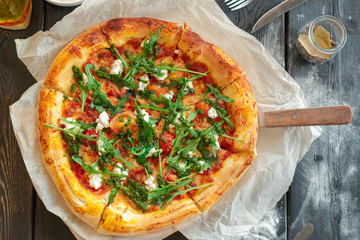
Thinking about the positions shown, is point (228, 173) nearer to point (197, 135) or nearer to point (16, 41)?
point (197, 135)

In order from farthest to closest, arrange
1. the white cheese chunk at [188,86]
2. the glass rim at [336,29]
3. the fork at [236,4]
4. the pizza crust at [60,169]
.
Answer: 1. the fork at [236,4]
2. the glass rim at [336,29]
3. the white cheese chunk at [188,86]
4. the pizza crust at [60,169]

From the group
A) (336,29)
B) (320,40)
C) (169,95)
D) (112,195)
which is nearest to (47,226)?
(112,195)

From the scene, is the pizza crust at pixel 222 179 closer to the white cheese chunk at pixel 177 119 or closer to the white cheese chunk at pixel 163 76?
the white cheese chunk at pixel 177 119

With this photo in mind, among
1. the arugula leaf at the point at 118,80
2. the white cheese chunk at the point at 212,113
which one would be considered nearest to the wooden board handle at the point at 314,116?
the white cheese chunk at the point at 212,113

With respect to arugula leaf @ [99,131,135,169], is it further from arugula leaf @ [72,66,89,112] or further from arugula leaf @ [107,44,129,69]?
arugula leaf @ [107,44,129,69]

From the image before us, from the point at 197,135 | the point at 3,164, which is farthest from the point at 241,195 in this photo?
the point at 3,164

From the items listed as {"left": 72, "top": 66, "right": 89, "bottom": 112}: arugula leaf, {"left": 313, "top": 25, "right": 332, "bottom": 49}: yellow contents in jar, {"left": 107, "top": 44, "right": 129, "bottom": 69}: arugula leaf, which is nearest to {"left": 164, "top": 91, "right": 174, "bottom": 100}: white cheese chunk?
{"left": 107, "top": 44, "right": 129, "bottom": 69}: arugula leaf
